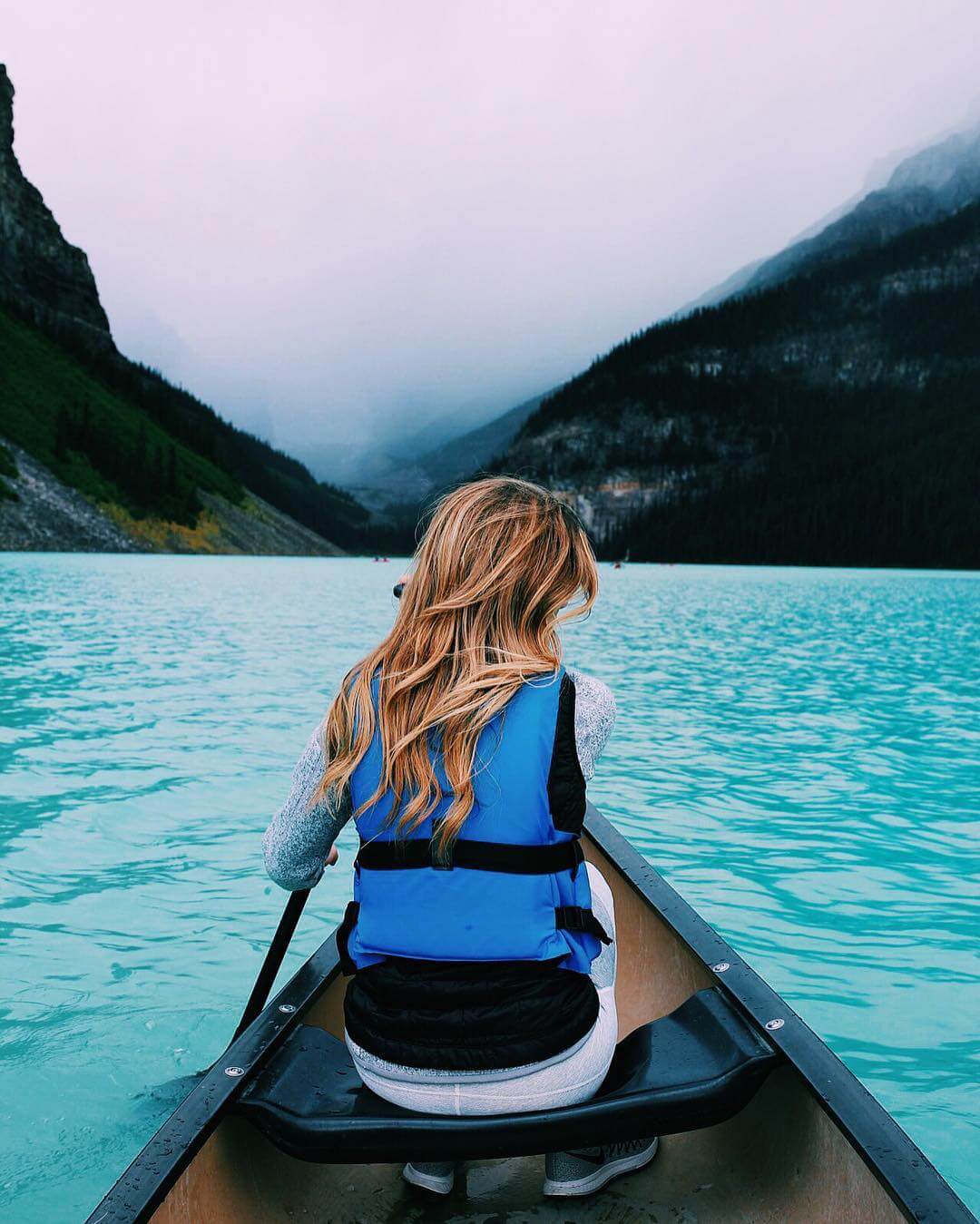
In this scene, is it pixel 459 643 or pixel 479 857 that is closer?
pixel 479 857

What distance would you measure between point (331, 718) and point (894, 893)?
7.12m

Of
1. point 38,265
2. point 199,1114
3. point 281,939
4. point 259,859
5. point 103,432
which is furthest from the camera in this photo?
point 38,265

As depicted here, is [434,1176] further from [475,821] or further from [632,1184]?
[475,821]

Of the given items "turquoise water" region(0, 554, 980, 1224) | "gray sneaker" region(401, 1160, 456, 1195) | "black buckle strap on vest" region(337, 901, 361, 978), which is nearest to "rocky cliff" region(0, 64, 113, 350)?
"turquoise water" region(0, 554, 980, 1224)

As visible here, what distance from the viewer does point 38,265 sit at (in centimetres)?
15712

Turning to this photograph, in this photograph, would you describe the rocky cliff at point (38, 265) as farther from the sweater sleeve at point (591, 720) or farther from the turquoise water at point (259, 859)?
the sweater sleeve at point (591, 720)

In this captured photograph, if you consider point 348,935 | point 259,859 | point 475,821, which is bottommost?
point 259,859

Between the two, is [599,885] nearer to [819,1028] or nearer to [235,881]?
[819,1028]

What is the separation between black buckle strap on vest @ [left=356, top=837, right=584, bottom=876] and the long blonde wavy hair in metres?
0.05

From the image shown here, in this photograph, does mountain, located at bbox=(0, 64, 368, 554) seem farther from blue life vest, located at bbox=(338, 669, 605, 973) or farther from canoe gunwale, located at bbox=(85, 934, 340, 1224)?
blue life vest, located at bbox=(338, 669, 605, 973)

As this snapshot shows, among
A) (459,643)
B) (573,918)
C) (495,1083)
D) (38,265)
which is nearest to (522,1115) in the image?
(495,1083)

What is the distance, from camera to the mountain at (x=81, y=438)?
102 meters

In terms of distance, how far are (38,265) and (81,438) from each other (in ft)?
206

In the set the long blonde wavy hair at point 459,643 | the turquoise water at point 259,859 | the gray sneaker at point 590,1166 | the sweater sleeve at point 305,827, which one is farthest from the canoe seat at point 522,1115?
the turquoise water at point 259,859
